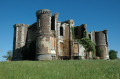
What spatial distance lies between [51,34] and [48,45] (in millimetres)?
2379

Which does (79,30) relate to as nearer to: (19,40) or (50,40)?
(50,40)

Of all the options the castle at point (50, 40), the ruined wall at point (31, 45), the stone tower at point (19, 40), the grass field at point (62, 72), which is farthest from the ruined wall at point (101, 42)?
the grass field at point (62, 72)

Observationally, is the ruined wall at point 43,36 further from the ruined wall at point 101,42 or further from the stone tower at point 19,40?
the ruined wall at point 101,42

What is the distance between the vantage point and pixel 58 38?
97.8 ft

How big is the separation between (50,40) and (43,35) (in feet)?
5.36

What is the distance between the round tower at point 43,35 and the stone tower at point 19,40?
8.58 metres

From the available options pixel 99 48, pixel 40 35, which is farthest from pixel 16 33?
pixel 99 48

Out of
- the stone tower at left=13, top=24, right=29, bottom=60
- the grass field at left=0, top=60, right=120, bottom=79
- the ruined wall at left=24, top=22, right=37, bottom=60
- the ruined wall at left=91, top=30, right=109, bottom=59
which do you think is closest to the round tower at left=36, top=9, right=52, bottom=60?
the ruined wall at left=24, top=22, right=37, bottom=60

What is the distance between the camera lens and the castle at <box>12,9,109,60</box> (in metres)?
26.3

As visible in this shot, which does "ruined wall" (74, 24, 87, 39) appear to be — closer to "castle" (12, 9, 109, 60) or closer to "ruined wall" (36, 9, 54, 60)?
"castle" (12, 9, 109, 60)

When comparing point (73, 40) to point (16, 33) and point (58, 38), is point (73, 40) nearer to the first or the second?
point (58, 38)

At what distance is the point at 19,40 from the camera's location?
34531 mm

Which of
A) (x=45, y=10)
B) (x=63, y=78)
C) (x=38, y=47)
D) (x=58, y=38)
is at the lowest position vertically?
(x=63, y=78)

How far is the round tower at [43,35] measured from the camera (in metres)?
25.6
